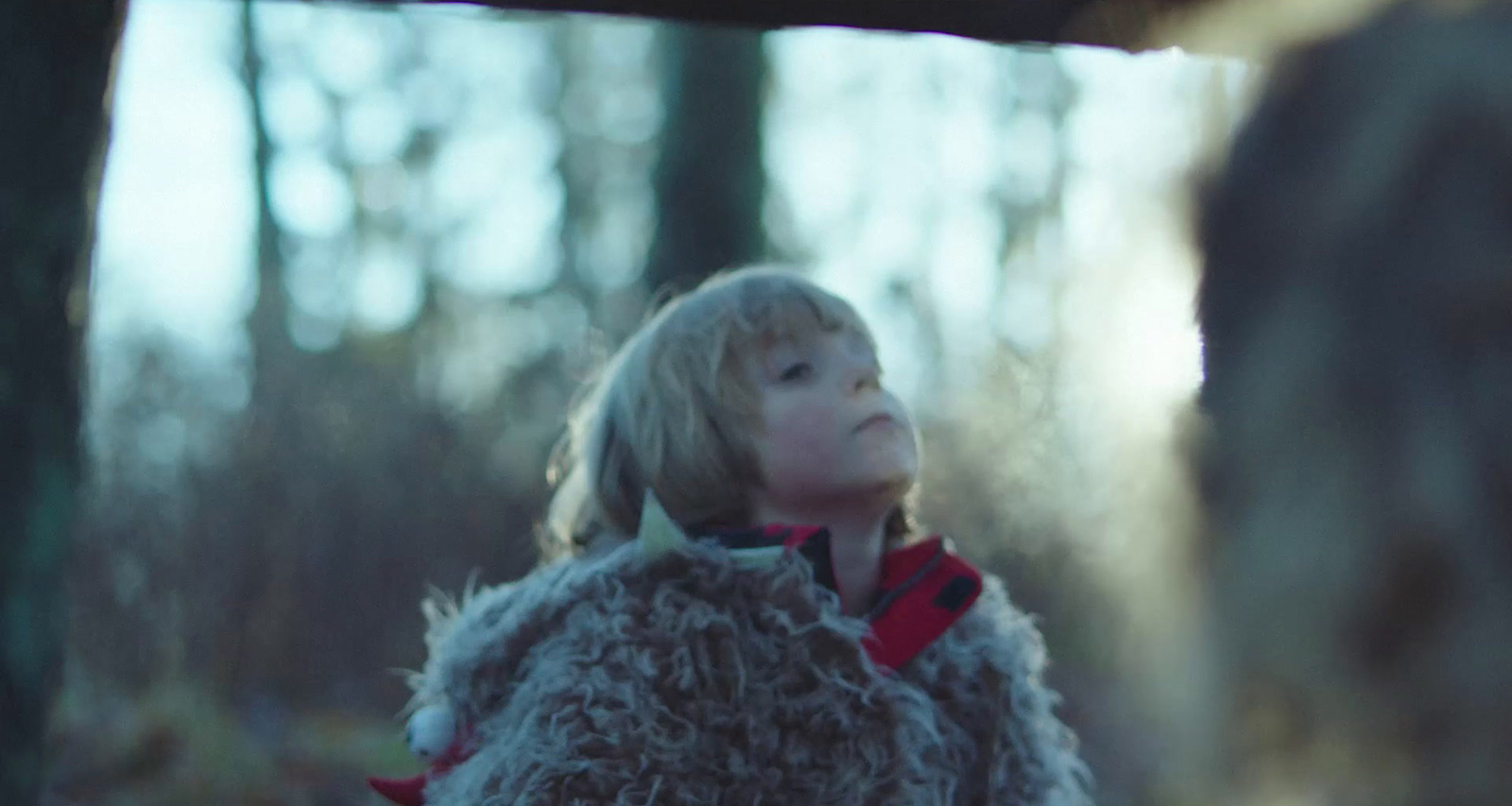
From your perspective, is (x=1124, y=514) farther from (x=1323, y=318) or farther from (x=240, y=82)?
(x=240, y=82)

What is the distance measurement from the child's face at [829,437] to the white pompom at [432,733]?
0.51 m

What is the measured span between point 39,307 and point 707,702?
1.11 metres

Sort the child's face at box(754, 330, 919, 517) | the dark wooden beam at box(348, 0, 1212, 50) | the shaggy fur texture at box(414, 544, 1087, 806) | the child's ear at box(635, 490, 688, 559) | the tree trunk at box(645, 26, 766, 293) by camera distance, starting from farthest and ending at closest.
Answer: the tree trunk at box(645, 26, 766, 293) → the child's face at box(754, 330, 919, 517) → the child's ear at box(635, 490, 688, 559) → the shaggy fur texture at box(414, 544, 1087, 806) → the dark wooden beam at box(348, 0, 1212, 50)

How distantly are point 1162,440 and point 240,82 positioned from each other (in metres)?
11.2

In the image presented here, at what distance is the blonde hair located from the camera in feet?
6.79

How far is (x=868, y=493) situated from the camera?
79.1 inches

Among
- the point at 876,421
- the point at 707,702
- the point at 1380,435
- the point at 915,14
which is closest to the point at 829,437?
the point at 876,421

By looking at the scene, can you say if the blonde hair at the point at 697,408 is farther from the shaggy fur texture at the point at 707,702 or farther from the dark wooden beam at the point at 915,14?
the dark wooden beam at the point at 915,14

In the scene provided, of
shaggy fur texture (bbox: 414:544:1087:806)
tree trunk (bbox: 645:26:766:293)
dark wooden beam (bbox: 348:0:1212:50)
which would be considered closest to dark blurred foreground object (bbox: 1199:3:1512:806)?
dark wooden beam (bbox: 348:0:1212:50)

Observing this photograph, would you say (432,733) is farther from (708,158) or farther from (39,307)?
(708,158)

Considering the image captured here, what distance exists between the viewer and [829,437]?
79.1 inches

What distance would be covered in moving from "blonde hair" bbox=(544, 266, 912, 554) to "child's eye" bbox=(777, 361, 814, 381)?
0.04m

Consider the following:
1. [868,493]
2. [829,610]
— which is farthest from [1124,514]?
[868,493]

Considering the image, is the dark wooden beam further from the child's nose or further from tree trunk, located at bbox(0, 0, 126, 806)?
tree trunk, located at bbox(0, 0, 126, 806)
